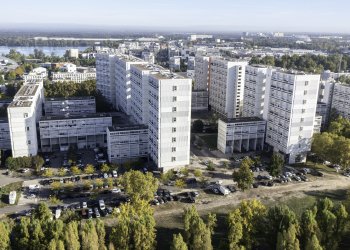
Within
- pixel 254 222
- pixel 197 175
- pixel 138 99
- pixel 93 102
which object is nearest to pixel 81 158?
pixel 138 99

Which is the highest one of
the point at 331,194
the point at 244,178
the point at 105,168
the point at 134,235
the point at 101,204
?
the point at 134,235

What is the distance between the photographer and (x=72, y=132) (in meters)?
46.2

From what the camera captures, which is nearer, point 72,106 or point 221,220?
point 221,220

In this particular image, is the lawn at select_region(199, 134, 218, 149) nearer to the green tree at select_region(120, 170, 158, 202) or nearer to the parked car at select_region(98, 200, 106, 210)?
the green tree at select_region(120, 170, 158, 202)

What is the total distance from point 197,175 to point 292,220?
14947mm

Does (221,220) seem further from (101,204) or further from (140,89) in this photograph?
(140,89)

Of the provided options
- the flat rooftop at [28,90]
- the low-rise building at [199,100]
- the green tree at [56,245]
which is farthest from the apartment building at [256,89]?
the green tree at [56,245]

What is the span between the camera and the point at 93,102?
2459 inches

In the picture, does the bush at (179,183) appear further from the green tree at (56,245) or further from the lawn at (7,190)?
the lawn at (7,190)

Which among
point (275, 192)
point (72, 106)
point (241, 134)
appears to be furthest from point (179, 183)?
point (72, 106)

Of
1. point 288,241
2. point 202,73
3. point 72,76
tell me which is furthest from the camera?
point 72,76

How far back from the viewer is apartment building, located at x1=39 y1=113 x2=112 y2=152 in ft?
147

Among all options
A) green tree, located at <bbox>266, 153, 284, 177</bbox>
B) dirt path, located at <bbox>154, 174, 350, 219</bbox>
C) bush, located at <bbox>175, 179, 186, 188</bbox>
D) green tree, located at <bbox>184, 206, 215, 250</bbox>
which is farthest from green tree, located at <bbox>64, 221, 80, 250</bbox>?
green tree, located at <bbox>266, 153, 284, 177</bbox>

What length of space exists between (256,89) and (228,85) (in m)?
9.77
